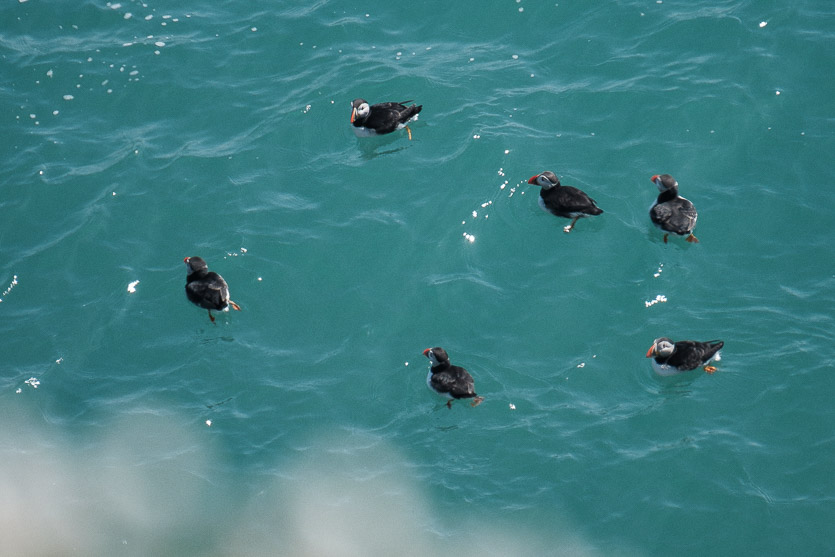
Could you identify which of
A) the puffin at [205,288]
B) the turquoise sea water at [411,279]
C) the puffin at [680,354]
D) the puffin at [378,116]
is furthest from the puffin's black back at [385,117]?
the puffin at [680,354]

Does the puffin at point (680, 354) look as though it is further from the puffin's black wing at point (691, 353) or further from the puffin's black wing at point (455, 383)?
the puffin's black wing at point (455, 383)

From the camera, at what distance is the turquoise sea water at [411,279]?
13289 mm

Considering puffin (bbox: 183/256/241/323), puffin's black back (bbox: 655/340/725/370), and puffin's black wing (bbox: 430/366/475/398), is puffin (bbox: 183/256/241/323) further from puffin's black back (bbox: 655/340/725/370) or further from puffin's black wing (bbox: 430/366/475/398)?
puffin's black back (bbox: 655/340/725/370)

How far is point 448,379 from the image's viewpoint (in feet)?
45.8

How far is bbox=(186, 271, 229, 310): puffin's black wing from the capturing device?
15.6m

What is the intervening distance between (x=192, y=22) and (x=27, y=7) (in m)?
4.91

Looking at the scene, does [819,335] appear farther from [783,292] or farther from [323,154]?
[323,154]

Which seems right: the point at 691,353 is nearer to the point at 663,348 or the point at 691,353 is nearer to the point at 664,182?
the point at 663,348

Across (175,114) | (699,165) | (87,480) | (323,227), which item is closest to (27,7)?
(175,114)

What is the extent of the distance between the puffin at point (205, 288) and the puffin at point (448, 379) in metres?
4.38

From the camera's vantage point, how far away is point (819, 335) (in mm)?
14352

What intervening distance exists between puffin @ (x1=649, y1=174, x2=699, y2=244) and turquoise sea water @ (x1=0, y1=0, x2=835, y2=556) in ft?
1.72

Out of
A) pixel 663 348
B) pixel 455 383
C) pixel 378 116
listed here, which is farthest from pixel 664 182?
pixel 378 116

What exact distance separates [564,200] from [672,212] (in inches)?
85.9
